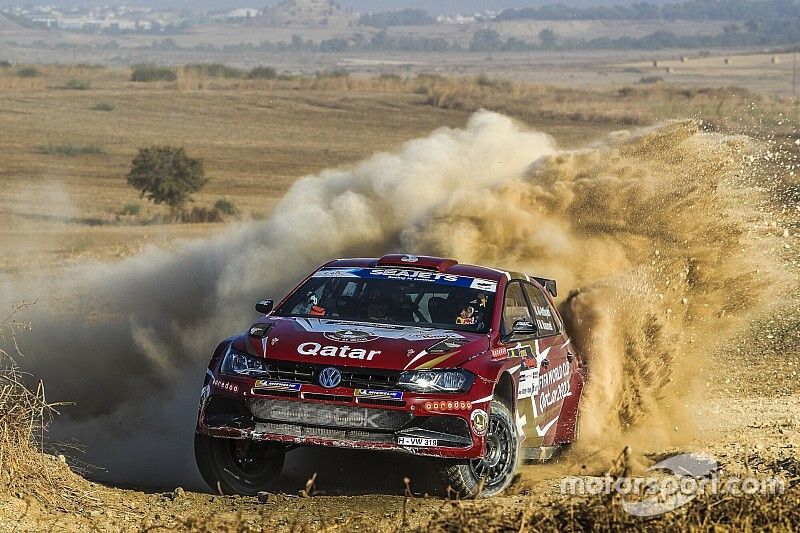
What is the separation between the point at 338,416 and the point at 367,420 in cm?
17

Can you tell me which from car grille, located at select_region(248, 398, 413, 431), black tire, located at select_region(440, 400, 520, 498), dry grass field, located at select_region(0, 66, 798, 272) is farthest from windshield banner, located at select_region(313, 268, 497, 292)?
dry grass field, located at select_region(0, 66, 798, 272)

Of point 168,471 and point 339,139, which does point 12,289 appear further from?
point 339,139

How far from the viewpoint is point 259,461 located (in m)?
8.48

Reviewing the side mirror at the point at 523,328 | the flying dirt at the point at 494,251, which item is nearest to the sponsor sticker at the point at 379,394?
the side mirror at the point at 523,328

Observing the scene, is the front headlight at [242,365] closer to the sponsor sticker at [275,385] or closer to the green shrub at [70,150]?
the sponsor sticker at [275,385]

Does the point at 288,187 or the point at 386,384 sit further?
the point at 288,187

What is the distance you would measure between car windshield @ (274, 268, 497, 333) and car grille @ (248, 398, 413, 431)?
1.00m

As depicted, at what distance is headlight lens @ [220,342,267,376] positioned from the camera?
8.15 metres

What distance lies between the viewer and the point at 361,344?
26.9 ft

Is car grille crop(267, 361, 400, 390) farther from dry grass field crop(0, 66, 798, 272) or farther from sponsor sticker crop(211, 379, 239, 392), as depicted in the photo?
dry grass field crop(0, 66, 798, 272)

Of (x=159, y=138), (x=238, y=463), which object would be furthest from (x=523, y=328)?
(x=159, y=138)

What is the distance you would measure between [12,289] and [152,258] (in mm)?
4069

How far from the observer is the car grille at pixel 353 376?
26.0 feet

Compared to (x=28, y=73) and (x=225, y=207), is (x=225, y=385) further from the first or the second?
(x=28, y=73)
